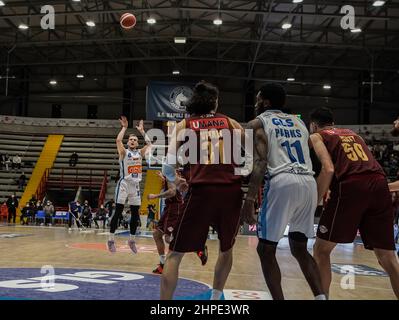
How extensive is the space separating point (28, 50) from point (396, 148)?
2164 centimetres

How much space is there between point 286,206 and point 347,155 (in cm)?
86

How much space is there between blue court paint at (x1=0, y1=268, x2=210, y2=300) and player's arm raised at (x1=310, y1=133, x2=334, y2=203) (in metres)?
1.87

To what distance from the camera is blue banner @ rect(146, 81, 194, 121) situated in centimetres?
2177

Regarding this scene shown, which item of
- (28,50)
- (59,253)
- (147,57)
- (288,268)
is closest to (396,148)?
(147,57)

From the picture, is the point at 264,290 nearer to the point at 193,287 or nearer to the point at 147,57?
the point at 193,287

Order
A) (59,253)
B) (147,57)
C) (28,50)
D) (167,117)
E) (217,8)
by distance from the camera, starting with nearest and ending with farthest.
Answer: (59,253) → (217,8) → (167,117) → (147,57) → (28,50)

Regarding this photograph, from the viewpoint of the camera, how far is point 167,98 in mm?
21781

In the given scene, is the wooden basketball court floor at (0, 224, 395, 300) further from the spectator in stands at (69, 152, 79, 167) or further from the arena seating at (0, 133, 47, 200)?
the spectator in stands at (69, 152, 79, 167)

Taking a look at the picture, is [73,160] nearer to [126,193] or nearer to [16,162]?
[16,162]

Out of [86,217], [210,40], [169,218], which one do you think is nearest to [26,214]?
[86,217]

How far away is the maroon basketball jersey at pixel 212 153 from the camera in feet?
12.2

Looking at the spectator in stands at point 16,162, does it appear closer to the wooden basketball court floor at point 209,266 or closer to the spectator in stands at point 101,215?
the spectator in stands at point 101,215

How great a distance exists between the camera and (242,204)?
12.7 feet

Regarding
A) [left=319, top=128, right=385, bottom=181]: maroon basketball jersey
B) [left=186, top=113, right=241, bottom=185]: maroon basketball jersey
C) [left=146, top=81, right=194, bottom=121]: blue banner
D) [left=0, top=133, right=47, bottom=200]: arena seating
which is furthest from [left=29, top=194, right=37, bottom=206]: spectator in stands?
[left=319, top=128, right=385, bottom=181]: maroon basketball jersey
